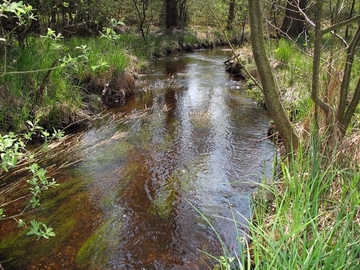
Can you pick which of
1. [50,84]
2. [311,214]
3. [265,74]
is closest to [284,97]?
[265,74]

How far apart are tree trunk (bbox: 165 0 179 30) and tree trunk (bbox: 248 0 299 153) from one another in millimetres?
14891

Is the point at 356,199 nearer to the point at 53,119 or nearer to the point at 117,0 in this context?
the point at 53,119

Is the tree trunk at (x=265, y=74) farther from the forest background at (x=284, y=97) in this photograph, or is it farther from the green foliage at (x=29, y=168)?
the green foliage at (x=29, y=168)

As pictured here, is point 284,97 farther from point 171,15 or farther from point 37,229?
point 171,15

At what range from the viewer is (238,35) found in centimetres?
1806

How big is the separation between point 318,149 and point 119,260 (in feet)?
6.27

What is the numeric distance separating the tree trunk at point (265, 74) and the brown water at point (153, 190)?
75 centimetres

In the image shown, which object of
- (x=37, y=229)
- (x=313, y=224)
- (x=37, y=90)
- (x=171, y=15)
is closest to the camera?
(x=313, y=224)

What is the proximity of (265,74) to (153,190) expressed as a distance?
6.15ft

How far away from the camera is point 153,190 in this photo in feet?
12.2

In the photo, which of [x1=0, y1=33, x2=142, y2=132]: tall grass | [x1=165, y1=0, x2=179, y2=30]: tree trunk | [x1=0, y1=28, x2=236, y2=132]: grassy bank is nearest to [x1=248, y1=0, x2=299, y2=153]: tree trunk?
[x1=0, y1=28, x2=236, y2=132]: grassy bank

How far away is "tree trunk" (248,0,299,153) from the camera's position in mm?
2537

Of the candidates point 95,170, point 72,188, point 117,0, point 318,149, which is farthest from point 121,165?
point 117,0

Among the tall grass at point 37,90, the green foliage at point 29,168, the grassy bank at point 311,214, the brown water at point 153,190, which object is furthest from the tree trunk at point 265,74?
the tall grass at point 37,90
